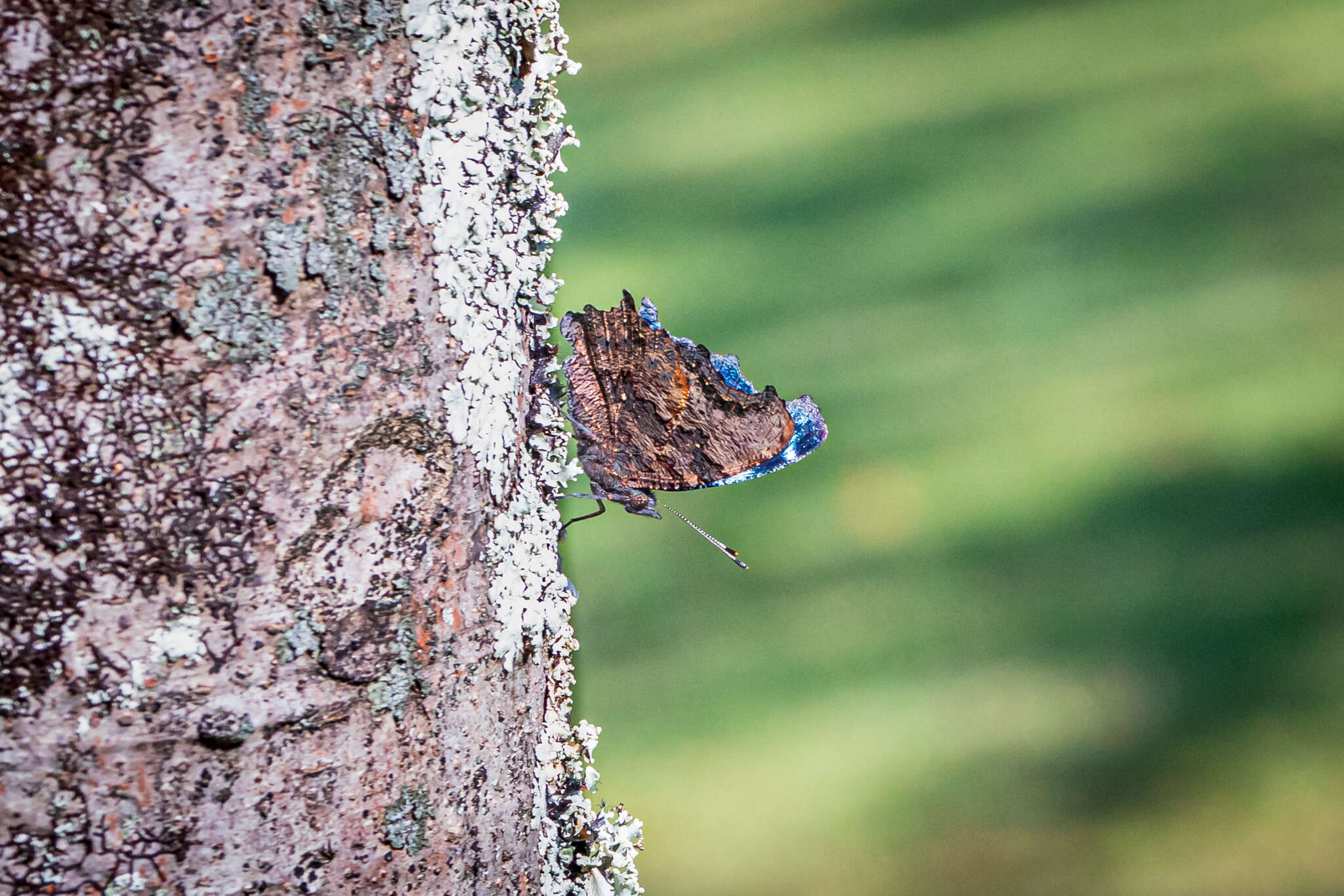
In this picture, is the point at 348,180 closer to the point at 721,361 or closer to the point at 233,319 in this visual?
the point at 233,319

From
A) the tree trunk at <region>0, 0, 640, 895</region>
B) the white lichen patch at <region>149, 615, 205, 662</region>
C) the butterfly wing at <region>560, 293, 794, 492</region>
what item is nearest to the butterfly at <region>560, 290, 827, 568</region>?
the butterfly wing at <region>560, 293, 794, 492</region>

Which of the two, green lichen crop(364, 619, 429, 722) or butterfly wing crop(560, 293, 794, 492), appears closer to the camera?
green lichen crop(364, 619, 429, 722)

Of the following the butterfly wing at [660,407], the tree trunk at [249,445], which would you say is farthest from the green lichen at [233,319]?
the butterfly wing at [660,407]

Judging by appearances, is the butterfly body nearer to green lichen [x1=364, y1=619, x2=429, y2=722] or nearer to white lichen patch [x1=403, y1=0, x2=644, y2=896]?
white lichen patch [x1=403, y1=0, x2=644, y2=896]

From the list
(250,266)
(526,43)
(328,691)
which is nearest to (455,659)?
(328,691)

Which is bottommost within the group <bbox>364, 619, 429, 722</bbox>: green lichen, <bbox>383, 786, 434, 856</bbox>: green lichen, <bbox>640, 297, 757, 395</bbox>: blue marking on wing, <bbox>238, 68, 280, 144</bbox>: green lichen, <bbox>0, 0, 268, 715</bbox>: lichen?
<bbox>383, 786, 434, 856</bbox>: green lichen

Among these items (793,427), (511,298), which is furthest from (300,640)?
(793,427)

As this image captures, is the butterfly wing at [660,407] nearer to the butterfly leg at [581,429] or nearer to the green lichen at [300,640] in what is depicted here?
the butterfly leg at [581,429]

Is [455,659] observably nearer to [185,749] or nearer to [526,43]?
[185,749]
